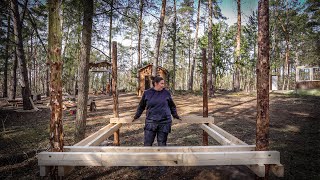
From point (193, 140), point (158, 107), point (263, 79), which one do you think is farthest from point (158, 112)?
point (193, 140)

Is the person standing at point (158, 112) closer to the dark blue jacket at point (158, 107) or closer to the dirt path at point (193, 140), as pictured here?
the dark blue jacket at point (158, 107)

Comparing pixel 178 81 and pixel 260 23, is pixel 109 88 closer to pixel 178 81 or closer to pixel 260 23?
pixel 260 23

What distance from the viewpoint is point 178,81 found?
72.9 metres

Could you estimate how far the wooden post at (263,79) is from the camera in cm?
331

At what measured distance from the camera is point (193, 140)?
759 centimetres

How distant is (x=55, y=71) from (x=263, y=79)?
329 centimetres

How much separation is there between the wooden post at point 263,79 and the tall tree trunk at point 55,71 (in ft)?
10.5

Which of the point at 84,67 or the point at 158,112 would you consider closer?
the point at 158,112

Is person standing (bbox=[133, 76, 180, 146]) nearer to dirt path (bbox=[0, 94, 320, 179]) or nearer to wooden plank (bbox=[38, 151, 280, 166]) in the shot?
dirt path (bbox=[0, 94, 320, 179])

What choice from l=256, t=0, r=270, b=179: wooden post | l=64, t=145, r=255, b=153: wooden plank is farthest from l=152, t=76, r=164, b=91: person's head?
l=256, t=0, r=270, b=179: wooden post

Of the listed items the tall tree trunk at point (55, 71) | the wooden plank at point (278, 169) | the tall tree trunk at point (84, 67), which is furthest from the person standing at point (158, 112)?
the tall tree trunk at point (84, 67)

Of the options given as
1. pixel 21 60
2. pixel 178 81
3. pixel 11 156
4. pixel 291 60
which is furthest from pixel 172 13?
pixel 178 81

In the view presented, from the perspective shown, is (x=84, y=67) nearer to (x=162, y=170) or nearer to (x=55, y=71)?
(x=55, y=71)

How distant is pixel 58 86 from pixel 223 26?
124 ft
